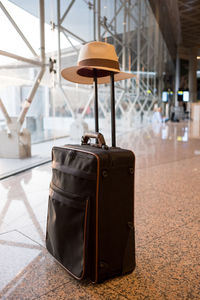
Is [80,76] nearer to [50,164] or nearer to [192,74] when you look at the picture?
[50,164]

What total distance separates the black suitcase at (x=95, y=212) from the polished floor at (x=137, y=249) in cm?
10

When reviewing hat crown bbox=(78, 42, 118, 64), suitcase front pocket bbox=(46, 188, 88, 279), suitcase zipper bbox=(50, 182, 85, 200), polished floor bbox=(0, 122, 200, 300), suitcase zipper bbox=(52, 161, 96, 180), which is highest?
hat crown bbox=(78, 42, 118, 64)

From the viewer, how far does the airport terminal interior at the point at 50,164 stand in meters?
1.64

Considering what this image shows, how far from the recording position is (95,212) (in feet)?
5.03

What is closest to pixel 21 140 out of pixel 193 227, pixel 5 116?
pixel 5 116

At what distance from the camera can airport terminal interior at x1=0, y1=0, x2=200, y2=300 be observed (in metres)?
1.64

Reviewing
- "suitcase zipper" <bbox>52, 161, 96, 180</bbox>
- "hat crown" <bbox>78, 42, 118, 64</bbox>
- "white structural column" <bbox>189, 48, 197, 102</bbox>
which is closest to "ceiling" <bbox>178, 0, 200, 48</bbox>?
"white structural column" <bbox>189, 48, 197, 102</bbox>

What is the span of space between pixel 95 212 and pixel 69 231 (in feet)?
0.77

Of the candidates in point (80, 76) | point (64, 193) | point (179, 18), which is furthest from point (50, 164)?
point (179, 18)

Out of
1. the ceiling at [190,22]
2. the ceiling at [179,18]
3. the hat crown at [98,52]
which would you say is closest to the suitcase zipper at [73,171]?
the hat crown at [98,52]

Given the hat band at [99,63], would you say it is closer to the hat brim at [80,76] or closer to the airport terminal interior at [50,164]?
the hat brim at [80,76]

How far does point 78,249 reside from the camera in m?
1.59

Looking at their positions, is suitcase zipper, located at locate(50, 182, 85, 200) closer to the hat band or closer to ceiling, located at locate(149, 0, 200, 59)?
the hat band

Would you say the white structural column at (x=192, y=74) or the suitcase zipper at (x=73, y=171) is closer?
the suitcase zipper at (x=73, y=171)
